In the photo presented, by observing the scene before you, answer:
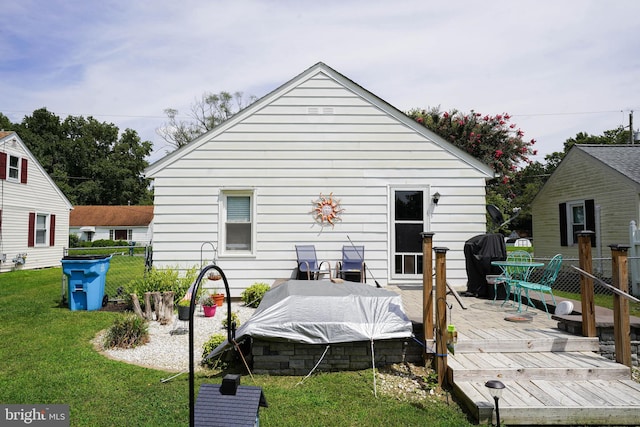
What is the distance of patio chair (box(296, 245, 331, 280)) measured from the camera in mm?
7569

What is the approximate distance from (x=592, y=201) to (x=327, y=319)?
1138 centimetres

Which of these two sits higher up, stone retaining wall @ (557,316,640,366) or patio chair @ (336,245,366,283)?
patio chair @ (336,245,366,283)

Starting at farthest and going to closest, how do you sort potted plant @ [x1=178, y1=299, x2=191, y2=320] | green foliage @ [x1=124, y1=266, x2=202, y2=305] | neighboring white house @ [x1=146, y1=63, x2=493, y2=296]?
neighboring white house @ [x1=146, y1=63, x2=493, y2=296] → green foliage @ [x1=124, y1=266, x2=202, y2=305] → potted plant @ [x1=178, y1=299, x2=191, y2=320]

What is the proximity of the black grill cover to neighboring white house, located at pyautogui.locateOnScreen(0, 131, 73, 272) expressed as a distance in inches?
654

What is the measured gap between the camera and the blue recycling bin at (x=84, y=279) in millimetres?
7105

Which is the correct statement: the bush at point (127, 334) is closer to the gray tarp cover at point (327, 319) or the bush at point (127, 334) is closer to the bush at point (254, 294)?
the gray tarp cover at point (327, 319)

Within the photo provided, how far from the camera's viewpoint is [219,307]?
753 centimetres

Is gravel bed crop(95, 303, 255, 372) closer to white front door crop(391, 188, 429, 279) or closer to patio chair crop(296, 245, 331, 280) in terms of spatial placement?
patio chair crop(296, 245, 331, 280)

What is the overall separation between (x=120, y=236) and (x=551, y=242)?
33.7 metres

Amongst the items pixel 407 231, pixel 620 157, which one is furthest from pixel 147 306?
pixel 620 157

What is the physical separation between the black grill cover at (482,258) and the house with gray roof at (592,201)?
241 inches

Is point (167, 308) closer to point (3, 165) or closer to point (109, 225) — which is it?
point (3, 165)

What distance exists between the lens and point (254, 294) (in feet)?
24.1

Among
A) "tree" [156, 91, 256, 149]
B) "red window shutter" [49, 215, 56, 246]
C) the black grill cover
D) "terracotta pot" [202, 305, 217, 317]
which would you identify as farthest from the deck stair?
"tree" [156, 91, 256, 149]
